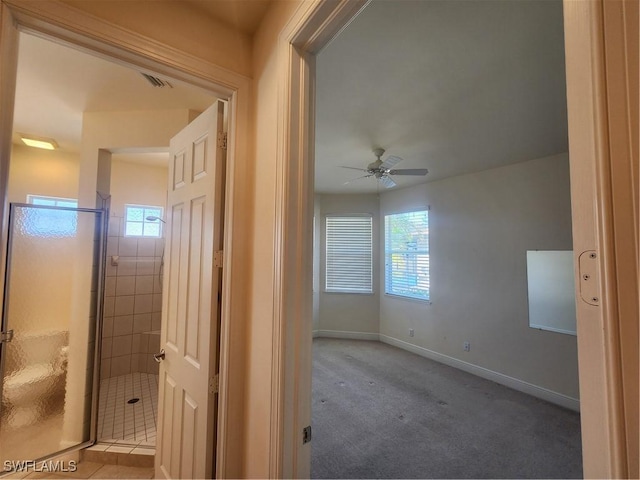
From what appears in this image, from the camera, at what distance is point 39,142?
289 cm

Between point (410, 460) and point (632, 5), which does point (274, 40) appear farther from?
point (410, 460)

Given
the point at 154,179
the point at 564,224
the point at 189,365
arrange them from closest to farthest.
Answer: the point at 189,365, the point at 564,224, the point at 154,179

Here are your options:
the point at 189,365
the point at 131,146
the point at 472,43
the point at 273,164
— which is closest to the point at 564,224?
the point at 472,43

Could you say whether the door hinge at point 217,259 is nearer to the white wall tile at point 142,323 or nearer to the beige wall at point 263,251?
the beige wall at point 263,251

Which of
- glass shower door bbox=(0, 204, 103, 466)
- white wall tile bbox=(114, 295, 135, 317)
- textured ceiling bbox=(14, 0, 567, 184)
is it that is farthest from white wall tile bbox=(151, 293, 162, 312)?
textured ceiling bbox=(14, 0, 567, 184)

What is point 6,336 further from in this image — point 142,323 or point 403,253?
point 403,253

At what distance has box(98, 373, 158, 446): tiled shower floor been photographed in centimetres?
235

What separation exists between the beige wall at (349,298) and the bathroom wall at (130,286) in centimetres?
286

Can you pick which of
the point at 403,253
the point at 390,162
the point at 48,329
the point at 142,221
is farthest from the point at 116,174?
the point at 403,253

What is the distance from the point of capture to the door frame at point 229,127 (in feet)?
3.33

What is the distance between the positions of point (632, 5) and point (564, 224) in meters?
3.57

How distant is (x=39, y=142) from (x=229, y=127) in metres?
2.95

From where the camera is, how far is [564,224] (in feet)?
10.0

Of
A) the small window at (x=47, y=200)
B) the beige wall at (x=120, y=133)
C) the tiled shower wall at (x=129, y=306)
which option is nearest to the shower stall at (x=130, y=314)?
the tiled shower wall at (x=129, y=306)
